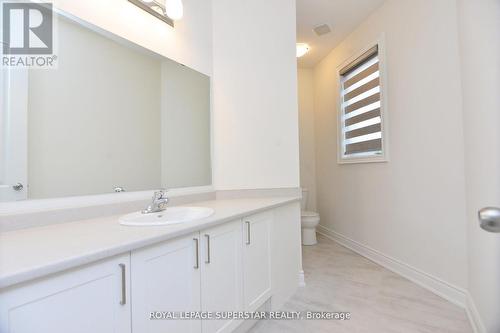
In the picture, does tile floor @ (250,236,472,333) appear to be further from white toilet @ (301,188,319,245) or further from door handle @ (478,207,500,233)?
door handle @ (478,207,500,233)

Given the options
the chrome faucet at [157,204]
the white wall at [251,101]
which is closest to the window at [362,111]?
the white wall at [251,101]

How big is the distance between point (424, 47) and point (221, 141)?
1852 mm

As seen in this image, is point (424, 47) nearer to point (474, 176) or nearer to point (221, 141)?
point (474, 176)

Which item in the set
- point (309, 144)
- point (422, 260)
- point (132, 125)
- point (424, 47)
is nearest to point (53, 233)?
point (132, 125)

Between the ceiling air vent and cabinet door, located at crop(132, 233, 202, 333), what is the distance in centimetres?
286

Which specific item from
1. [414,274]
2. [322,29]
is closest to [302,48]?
[322,29]

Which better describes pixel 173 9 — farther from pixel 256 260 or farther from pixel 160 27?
pixel 256 260

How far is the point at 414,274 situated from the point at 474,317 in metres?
0.66

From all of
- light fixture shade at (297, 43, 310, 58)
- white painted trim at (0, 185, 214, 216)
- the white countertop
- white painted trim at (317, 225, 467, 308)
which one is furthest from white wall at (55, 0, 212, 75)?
white painted trim at (317, 225, 467, 308)

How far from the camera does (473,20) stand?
1526 mm

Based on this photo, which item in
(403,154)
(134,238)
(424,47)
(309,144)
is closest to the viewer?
(134,238)

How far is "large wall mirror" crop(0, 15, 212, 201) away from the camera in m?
1.09

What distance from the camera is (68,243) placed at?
2.82ft

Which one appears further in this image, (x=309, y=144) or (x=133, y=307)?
(x=309, y=144)
